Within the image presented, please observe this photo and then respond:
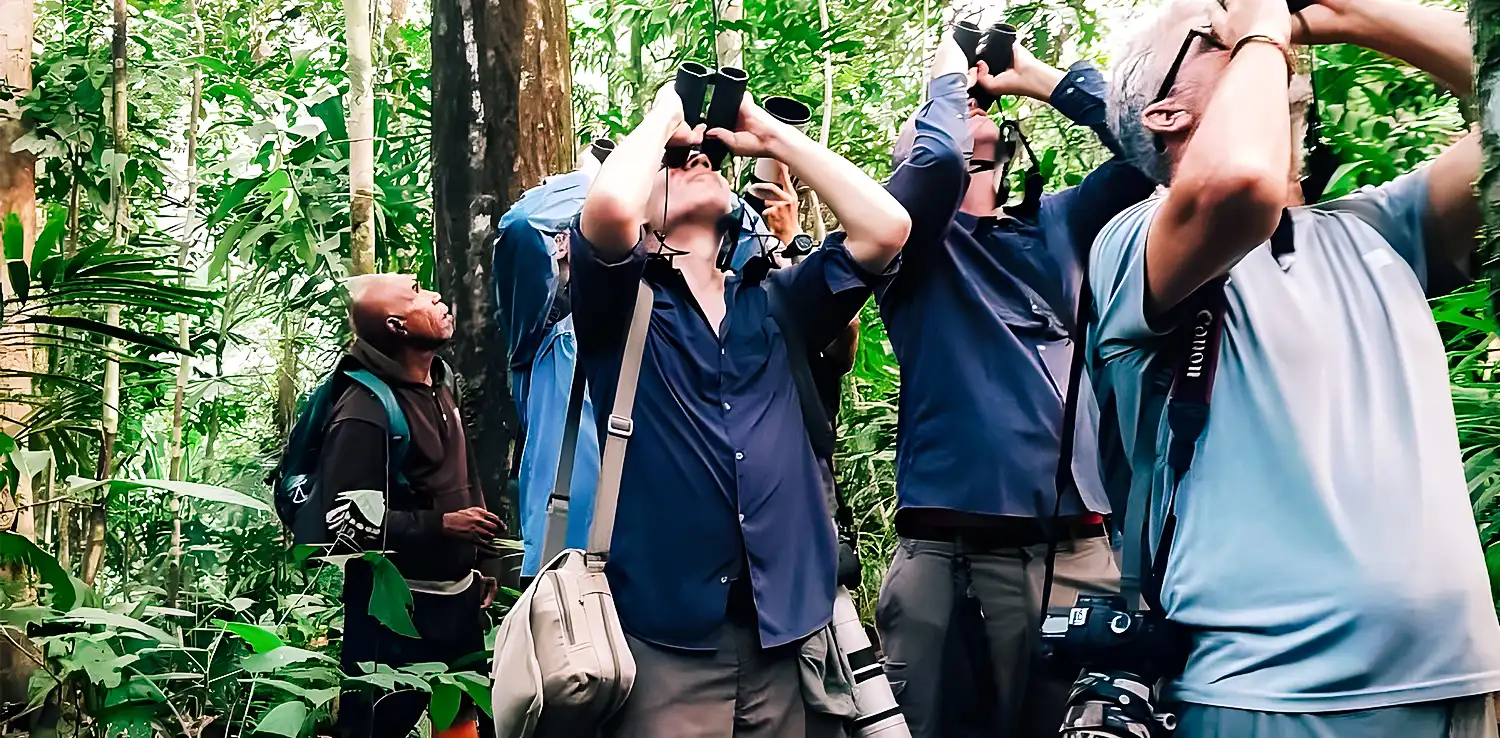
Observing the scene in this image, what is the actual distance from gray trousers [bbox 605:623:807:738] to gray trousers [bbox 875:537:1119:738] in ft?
1.73

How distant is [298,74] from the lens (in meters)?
5.99

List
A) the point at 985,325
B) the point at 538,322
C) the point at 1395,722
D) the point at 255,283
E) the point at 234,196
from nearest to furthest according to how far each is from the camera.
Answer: the point at 1395,722 < the point at 985,325 < the point at 538,322 < the point at 234,196 < the point at 255,283

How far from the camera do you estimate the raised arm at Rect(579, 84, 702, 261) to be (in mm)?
2137

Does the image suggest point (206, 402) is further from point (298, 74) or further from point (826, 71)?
point (826, 71)

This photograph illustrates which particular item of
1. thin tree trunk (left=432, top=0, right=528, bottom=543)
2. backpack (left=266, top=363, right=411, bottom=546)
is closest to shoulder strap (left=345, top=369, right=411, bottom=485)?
backpack (left=266, top=363, right=411, bottom=546)

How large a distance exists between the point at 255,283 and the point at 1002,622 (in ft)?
14.5

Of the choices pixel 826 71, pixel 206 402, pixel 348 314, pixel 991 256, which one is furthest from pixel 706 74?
pixel 206 402

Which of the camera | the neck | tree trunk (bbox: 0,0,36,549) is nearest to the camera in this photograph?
the camera

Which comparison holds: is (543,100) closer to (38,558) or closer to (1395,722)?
(38,558)

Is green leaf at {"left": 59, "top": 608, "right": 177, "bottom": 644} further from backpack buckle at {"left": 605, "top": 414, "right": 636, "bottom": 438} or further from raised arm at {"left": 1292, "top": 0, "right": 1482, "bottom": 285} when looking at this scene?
raised arm at {"left": 1292, "top": 0, "right": 1482, "bottom": 285}

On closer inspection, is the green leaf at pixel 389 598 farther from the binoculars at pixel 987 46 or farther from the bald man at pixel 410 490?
the binoculars at pixel 987 46

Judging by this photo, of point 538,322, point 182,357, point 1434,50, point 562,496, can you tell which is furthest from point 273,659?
point 182,357

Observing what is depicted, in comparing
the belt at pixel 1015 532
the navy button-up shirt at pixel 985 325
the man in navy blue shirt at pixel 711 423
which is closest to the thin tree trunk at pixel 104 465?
the man in navy blue shirt at pixel 711 423

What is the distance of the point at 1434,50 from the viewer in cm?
154
